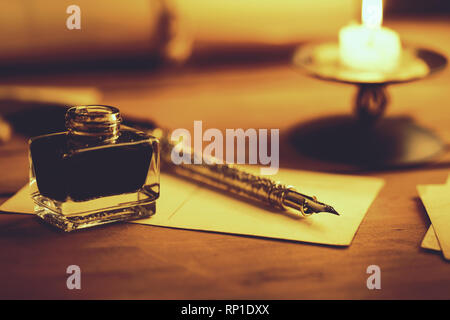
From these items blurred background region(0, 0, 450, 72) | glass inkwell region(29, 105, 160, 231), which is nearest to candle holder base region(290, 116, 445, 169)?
glass inkwell region(29, 105, 160, 231)

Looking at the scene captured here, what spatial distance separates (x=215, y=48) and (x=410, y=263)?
906mm

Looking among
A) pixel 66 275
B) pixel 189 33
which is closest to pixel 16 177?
pixel 66 275

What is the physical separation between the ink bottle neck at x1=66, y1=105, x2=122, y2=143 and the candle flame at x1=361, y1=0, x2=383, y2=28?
432 mm

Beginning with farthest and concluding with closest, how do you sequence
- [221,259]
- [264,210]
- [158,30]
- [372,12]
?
[158,30], [372,12], [264,210], [221,259]

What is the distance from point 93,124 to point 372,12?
0.47m

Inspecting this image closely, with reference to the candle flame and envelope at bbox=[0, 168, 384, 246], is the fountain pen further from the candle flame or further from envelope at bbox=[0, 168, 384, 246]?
the candle flame

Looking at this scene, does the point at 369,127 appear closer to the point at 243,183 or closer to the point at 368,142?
the point at 368,142

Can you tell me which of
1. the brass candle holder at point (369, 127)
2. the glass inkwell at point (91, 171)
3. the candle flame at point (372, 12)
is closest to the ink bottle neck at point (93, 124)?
the glass inkwell at point (91, 171)

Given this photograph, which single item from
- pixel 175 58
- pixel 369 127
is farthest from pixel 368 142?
pixel 175 58

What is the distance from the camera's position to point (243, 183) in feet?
2.23

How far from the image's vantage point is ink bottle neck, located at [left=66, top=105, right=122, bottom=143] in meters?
0.58

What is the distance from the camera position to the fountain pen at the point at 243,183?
2.02 feet

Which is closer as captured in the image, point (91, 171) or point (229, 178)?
point (91, 171)

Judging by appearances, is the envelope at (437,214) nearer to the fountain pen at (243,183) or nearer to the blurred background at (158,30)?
the fountain pen at (243,183)
